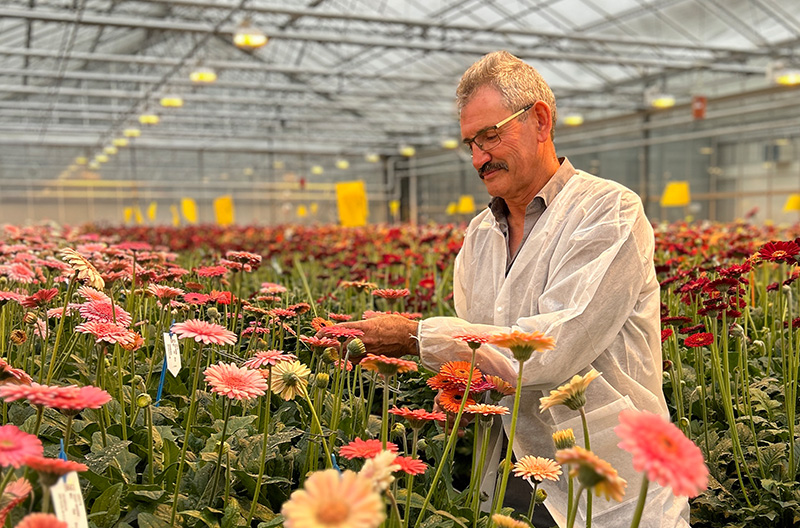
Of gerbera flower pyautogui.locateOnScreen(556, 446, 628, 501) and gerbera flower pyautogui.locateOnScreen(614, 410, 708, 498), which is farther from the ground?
gerbera flower pyautogui.locateOnScreen(614, 410, 708, 498)

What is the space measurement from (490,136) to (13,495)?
109cm

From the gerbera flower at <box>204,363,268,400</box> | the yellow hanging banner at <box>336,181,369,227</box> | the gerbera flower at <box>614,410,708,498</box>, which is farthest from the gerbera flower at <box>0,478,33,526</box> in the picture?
the yellow hanging banner at <box>336,181,369,227</box>

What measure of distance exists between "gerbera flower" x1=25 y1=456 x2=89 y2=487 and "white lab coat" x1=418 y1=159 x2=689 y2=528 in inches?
27.0

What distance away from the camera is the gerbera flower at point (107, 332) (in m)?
0.97

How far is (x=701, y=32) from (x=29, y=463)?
13023 mm

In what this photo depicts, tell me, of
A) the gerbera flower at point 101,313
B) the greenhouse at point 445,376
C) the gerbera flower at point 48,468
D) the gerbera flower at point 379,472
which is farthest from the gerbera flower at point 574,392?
the gerbera flower at point 101,313

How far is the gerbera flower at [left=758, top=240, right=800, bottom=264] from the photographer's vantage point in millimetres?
1369

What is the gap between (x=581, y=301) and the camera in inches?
49.7

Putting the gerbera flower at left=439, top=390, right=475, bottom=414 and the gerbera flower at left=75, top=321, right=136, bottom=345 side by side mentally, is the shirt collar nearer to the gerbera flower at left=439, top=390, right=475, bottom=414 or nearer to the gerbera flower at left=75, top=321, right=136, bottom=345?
the gerbera flower at left=439, top=390, right=475, bottom=414

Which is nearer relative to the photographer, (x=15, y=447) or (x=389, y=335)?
(x=15, y=447)

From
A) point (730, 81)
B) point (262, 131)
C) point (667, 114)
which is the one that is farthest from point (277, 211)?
point (730, 81)

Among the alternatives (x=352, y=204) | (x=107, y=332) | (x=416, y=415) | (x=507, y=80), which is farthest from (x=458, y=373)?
(x=352, y=204)

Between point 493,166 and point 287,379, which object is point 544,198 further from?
point 287,379

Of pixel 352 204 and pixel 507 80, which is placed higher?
pixel 507 80
